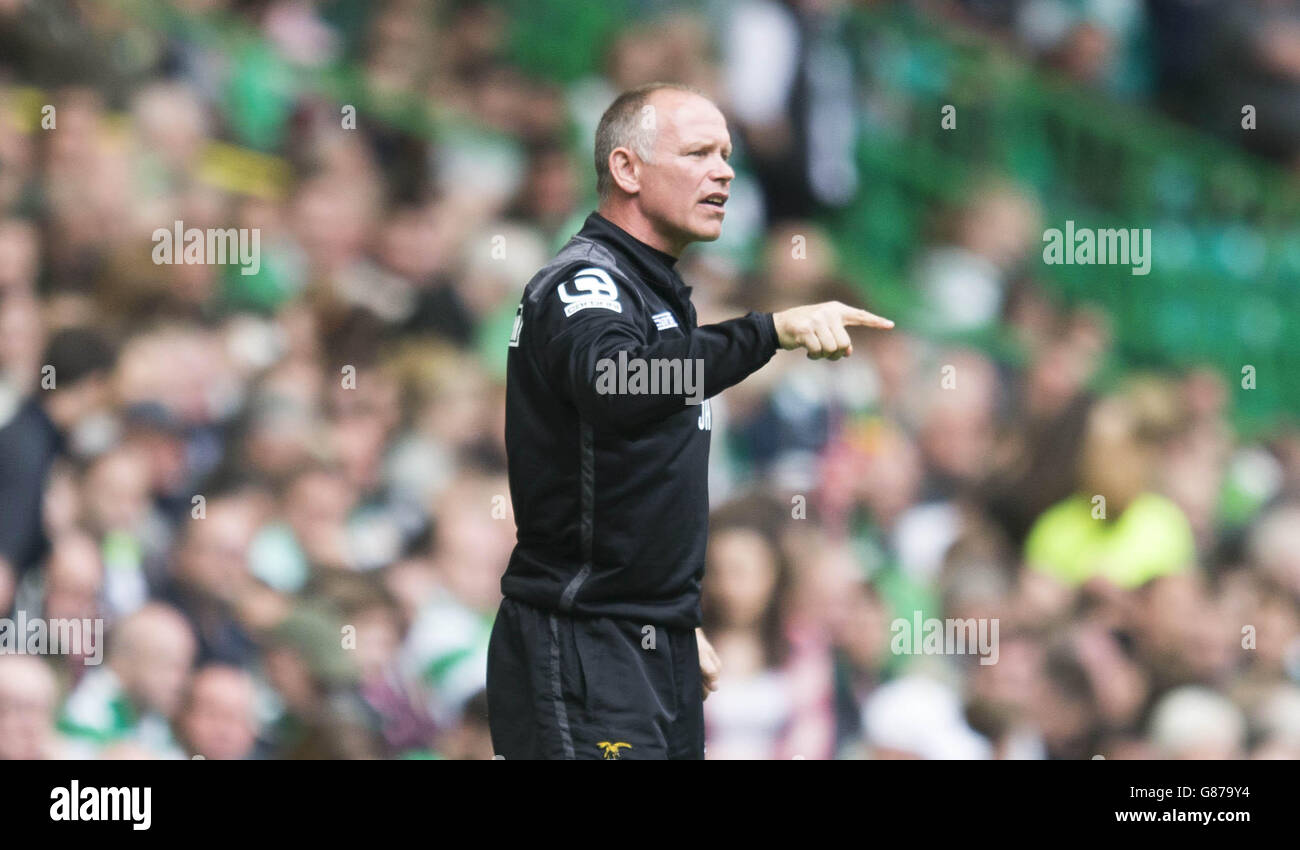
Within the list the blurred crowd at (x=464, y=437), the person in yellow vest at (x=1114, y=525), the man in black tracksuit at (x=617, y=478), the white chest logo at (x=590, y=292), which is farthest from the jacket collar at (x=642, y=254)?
the person in yellow vest at (x=1114, y=525)

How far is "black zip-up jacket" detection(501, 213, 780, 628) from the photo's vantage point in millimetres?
2768

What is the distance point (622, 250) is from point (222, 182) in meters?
3.03

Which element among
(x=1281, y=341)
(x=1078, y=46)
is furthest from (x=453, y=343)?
(x=1281, y=341)

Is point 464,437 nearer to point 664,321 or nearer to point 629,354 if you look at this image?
point 664,321

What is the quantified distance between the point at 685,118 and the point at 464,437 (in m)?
2.67

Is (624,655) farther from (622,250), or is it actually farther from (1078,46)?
(1078,46)

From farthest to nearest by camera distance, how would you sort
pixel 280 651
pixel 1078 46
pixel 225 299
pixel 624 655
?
pixel 1078 46
pixel 225 299
pixel 280 651
pixel 624 655

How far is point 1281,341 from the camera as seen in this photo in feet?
19.5

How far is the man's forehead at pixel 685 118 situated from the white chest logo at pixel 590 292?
32cm

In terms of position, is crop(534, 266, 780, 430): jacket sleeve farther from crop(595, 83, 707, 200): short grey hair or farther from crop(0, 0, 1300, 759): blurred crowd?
crop(0, 0, 1300, 759): blurred crowd

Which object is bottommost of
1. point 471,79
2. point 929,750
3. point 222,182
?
point 929,750

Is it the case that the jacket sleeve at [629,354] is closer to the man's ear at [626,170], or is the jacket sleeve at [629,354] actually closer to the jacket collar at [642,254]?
the jacket collar at [642,254]

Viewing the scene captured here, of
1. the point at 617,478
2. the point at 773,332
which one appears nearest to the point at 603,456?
the point at 617,478

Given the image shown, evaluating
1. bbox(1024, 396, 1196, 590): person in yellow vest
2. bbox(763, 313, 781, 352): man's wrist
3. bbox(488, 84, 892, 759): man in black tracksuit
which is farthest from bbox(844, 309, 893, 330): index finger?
bbox(1024, 396, 1196, 590): person in yellow vest
